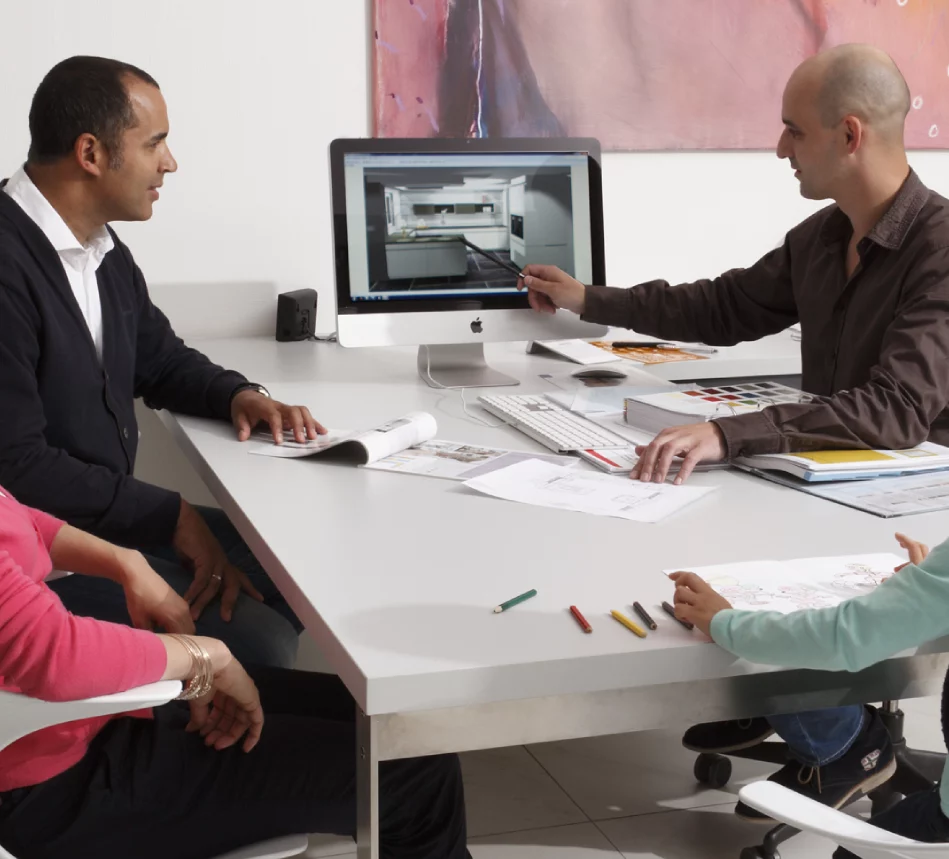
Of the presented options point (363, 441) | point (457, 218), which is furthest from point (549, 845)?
point (457, 218)

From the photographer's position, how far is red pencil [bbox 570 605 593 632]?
1.19 m

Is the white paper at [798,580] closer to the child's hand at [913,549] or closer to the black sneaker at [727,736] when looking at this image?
the child's hand at [913,549]

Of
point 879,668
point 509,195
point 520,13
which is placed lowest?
point 879,668

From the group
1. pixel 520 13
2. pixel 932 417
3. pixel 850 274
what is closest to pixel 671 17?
pixel 520 13

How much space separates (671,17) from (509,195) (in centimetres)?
106

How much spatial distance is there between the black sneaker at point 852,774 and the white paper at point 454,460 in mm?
677

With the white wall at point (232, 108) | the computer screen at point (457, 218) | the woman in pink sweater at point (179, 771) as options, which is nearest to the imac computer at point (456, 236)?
the computer screen at point (457, 218)

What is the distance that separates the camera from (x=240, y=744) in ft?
4.42

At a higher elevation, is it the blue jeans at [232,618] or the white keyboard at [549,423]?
the white keyboard at [549,423]

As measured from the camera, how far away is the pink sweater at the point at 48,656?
110 centimetres

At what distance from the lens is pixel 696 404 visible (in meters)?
2.03

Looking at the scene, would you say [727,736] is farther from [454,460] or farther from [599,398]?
[454,460]

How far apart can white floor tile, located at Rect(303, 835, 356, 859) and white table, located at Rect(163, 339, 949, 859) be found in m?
0.70

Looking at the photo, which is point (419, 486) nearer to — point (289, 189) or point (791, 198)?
point (289, 189)
